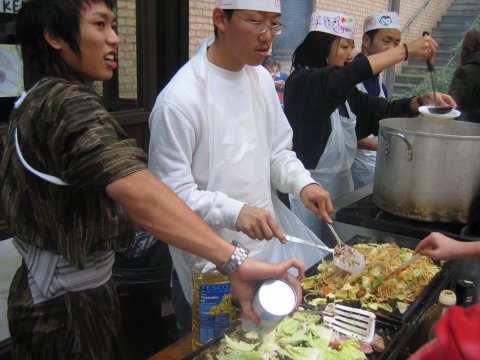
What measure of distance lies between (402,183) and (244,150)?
0.84m

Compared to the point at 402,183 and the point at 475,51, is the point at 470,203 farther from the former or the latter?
the point at 475,51

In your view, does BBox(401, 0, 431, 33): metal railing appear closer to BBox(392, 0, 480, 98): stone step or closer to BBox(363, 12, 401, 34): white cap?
BBox(392, 0, 480, 98): stone step

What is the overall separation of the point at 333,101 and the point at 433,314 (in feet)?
4.48

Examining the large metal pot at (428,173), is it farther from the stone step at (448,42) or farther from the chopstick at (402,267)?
the stone step at (448,42)

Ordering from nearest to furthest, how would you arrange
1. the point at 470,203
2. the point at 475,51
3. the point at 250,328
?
the point at 250,328, the point at 470,203, the point at 475,51

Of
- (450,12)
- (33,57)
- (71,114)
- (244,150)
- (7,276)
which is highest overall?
(450,12)

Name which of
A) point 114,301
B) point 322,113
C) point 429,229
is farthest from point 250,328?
point 322,113

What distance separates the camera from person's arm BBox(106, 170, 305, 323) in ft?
3.83

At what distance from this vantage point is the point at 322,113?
2887 mm

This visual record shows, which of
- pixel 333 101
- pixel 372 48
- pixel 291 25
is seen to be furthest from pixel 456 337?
pixel 291 25

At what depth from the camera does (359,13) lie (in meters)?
9.78

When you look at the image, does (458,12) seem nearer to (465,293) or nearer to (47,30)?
(465,293)

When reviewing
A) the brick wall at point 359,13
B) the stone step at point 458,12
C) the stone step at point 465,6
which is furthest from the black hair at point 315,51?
the stone step at point 465,6

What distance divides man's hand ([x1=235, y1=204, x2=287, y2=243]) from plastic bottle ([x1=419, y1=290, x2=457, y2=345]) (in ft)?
2.22
